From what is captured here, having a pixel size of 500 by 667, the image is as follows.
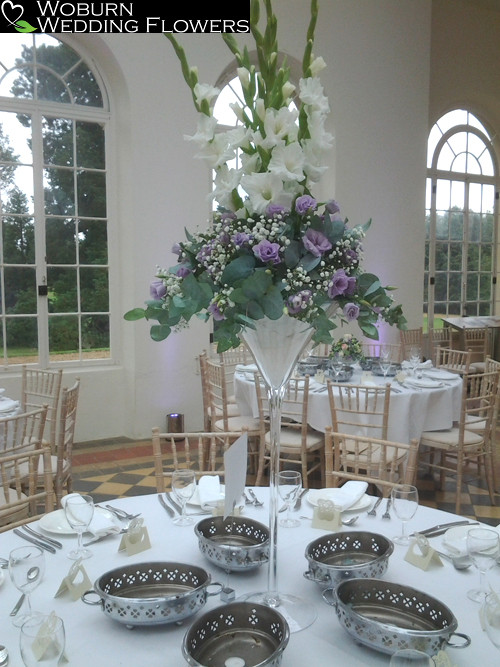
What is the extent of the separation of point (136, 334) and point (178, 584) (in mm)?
4342

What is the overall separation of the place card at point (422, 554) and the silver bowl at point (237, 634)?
0.54m

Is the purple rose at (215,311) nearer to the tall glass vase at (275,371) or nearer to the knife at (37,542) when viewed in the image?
the tall glass vase at (275,371)

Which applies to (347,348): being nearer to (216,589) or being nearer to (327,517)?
(327,517)

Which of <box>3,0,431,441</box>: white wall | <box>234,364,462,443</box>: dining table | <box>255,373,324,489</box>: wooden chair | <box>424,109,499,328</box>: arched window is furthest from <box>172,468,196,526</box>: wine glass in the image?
<box>424,109,499,328</box>: arched window

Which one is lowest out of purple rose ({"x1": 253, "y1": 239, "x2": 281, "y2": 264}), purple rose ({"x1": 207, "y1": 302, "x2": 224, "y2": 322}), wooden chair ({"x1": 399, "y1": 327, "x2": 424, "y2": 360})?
wooden chair ({"x1": 399, "y1": 327, "x2": 424, "y2": 360})

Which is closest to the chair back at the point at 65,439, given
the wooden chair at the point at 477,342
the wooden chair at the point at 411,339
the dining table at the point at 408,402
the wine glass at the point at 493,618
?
the dining table at the point at 408,402

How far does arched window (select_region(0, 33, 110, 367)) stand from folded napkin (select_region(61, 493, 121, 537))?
3924mm

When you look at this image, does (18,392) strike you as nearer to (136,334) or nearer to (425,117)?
(136,334)

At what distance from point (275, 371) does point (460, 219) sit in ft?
26.1

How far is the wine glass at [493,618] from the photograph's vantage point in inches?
43.7

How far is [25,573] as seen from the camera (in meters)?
1.29

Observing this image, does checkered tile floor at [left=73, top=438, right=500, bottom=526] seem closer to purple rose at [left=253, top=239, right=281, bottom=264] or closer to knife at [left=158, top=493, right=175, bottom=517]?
knife at [left=158, top=493, right=175, bottom=517]

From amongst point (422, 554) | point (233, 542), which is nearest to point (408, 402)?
point (422, 554)

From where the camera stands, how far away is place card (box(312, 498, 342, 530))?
1.79m
